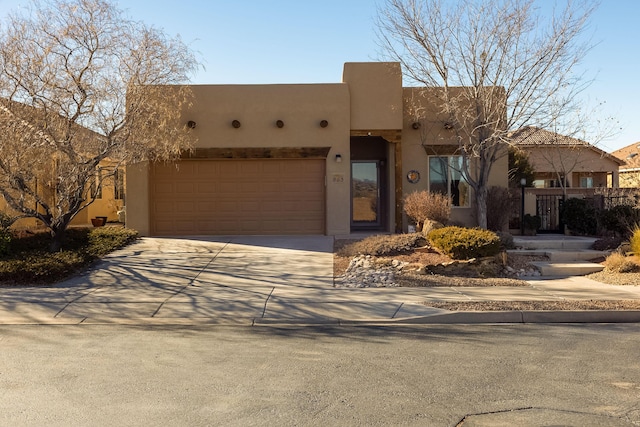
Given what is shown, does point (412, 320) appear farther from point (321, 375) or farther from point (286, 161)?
point (286, 161)

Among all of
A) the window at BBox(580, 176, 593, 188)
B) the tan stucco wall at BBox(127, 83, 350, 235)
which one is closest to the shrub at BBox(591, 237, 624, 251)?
the tan stucco wall at BBox(127, 83, 350, 235)

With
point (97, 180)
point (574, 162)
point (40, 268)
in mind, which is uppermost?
point (574, 162)

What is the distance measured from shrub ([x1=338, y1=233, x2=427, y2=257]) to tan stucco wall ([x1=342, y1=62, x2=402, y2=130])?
4667 mm

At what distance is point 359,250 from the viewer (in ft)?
46.9

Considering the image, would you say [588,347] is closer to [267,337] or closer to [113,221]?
[267,337]

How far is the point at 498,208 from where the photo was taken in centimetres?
1783

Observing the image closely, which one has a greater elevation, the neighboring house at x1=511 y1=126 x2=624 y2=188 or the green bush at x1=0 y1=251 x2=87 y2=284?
the neighboring house at x1=511 y1=126 x2=624 y2=188

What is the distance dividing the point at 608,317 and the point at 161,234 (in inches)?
525

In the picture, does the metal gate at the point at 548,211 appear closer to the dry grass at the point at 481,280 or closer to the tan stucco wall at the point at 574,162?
the dry grass at the point at 481,280

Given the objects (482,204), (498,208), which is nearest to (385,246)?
(482,204)

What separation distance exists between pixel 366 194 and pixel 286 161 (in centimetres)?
441

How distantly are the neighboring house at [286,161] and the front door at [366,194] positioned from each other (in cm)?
260

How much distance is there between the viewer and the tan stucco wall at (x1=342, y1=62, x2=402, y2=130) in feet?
59.5

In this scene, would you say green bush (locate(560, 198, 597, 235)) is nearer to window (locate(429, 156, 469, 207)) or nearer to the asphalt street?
window (locate(429, 156, 469, 207))
